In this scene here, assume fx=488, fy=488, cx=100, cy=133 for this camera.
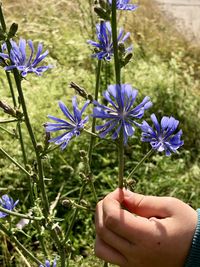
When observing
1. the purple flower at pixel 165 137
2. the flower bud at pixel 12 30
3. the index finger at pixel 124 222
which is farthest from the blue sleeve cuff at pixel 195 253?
the flower bud at pixel 12 30

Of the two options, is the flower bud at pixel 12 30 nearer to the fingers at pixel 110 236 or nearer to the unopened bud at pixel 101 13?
the unopened bud at pixel 101 13

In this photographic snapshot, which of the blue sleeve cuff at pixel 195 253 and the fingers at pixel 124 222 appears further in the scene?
the blue sleeve cuff at pixel 195 253

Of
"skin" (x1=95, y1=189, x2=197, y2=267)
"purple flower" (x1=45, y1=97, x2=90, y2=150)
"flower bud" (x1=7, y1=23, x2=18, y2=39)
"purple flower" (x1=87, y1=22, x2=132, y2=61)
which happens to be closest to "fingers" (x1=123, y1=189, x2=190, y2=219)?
"skin" (x1=95, y1=189, x2=197, y2=267)

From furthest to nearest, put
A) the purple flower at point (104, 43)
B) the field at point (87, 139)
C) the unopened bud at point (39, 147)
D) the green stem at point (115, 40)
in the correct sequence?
the field at point (87, 139)
the unopened bud at point (39, 147)
the purple flower at point (104, 43)
the green stem at point (115, 40)

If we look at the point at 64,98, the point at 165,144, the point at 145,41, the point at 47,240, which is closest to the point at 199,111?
the point at 64,98

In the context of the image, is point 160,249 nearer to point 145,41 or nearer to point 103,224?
point 103,224

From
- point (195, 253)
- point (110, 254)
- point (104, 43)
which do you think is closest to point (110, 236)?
point (110, 254)

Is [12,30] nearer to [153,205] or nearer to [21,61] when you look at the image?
[21,61]
